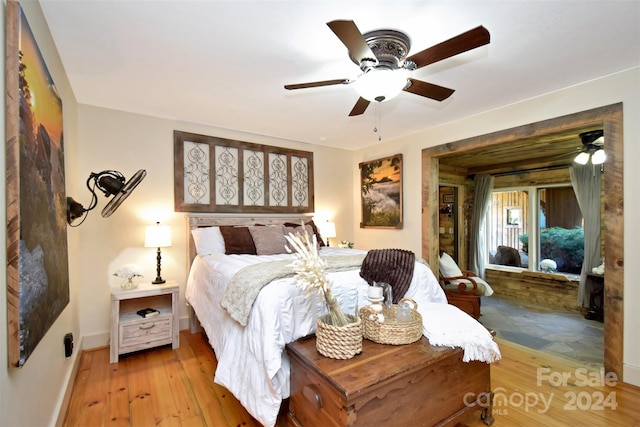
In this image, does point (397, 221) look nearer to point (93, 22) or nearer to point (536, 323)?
point (536, 323)

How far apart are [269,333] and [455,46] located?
72.6 inches

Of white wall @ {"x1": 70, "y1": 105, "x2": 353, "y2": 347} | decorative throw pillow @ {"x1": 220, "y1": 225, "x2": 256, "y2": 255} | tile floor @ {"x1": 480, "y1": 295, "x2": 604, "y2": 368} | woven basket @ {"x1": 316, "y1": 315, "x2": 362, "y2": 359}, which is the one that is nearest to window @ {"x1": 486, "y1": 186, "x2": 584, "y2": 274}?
tile floor @ {"x1": 480, "y1": 295, "x2": 604, "y2": 368}

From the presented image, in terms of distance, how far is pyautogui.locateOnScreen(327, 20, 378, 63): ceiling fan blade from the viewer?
1357 mm

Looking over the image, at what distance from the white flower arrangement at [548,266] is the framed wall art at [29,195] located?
20.0ft

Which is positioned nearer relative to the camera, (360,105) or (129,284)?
(360,105)

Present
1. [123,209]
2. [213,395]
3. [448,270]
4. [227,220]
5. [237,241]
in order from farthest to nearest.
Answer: [448,270] → [227,220] → [237,241] → [123,209] → [213,395]

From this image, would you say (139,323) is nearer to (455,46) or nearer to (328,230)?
(328,230)

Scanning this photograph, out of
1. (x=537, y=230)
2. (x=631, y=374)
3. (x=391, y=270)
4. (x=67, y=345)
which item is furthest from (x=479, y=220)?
(x=67, y=345)

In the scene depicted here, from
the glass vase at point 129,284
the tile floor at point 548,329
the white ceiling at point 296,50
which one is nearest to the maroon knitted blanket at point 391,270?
the white ceiling at point 296,50

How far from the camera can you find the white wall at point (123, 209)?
3.03 metres

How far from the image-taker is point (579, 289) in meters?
4.16

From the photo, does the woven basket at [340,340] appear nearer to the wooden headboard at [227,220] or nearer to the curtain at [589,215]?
Answer: the wooden headboard at [227,220]

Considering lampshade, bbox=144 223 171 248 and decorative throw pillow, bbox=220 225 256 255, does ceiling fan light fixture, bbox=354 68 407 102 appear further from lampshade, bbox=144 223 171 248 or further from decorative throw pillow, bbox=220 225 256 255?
lampshade, bbox=144 223 171 248

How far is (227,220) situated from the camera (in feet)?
12.3
